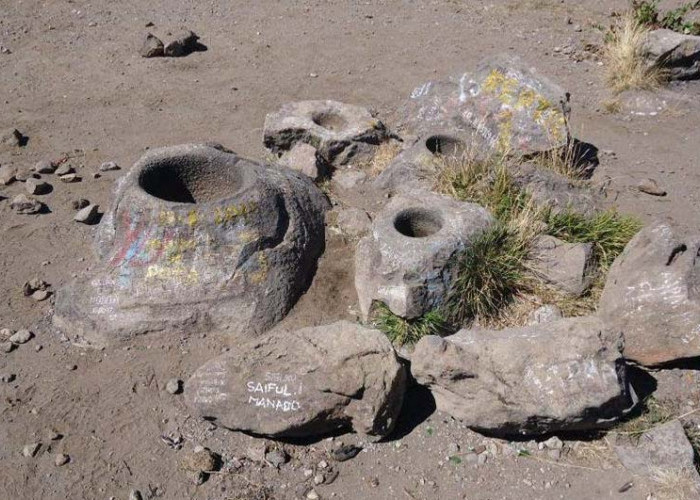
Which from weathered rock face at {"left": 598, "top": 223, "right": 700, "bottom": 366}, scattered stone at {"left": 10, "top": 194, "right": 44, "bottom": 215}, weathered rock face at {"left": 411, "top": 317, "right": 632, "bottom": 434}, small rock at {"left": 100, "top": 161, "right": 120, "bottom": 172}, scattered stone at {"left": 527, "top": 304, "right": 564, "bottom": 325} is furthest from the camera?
small rock at {"left": 100, "top": 161, "right": 120, "bottom": 172}

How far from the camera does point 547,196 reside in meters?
6.22

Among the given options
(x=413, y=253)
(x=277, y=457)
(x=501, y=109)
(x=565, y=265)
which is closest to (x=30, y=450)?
(x=277, y=457)

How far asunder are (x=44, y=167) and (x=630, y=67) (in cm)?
652

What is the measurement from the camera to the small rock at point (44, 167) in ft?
21.8

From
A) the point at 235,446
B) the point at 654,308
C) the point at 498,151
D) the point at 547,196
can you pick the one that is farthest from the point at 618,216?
the point at 235,446

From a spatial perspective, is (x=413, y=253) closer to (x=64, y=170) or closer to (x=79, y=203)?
(x=79, y=203)

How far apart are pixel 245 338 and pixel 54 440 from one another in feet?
4.46

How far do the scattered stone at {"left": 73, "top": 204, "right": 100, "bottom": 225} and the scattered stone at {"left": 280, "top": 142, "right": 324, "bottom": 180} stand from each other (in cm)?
173

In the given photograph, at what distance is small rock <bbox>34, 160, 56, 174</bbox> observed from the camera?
21.8 feet

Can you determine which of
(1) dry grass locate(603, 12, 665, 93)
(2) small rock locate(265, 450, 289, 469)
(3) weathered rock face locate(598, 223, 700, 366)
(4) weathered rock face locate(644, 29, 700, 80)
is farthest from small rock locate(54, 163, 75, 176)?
(4) weathered rock face locate(644, 29, 700, 80)

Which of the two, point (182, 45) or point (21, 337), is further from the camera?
point (182, 45)

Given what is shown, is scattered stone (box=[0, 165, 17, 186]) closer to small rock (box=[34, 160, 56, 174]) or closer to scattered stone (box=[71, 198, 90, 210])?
small rock (box=[34, 160, 56, 174])

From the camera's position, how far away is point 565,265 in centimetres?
528

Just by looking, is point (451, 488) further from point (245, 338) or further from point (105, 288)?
point (105, 288)
